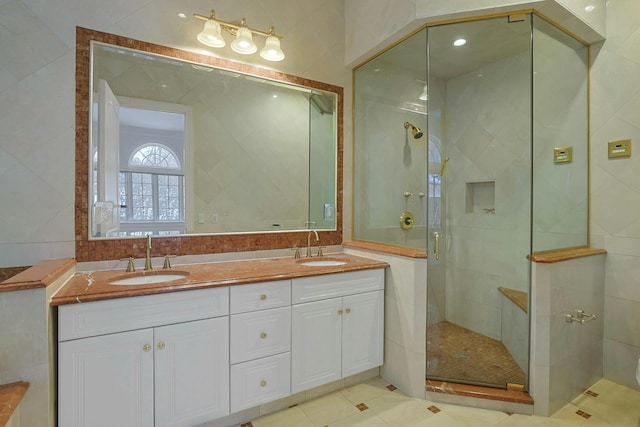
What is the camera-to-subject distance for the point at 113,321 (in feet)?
4.31

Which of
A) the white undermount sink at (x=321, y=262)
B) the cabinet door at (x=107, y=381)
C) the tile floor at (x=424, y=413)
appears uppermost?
the white undermount sink at (x=321, y=262)

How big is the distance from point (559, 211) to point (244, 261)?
225 centimetres

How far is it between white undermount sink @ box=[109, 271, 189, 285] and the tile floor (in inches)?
37.0

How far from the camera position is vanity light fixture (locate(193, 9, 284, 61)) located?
1.90 meters

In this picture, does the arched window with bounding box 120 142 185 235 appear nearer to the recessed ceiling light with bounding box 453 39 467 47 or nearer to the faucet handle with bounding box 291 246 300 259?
the faucet handle with bounding box 291 246 300 259

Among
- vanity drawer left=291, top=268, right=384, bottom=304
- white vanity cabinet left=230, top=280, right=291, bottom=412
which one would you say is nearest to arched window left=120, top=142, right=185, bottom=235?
white vanity cabinet left=230, top=280, right=291, bottom=412

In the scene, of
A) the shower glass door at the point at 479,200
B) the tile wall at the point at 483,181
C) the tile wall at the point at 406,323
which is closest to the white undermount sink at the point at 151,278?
the tile wall at the point at 406,323

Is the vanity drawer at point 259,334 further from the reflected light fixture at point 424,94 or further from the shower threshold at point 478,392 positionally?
the reflected light fixture at point 424,94

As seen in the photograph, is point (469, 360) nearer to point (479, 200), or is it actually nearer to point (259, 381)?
point (479, 200)

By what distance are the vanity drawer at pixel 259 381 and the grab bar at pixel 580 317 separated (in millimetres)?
1776

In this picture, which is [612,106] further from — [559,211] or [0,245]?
[0,245]

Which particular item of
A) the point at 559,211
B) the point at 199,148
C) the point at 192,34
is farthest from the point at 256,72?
the point at 559,211

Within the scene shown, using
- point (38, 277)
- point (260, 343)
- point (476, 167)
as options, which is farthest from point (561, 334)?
point (38, 277)

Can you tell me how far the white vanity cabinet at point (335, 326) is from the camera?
1768 millimetres
